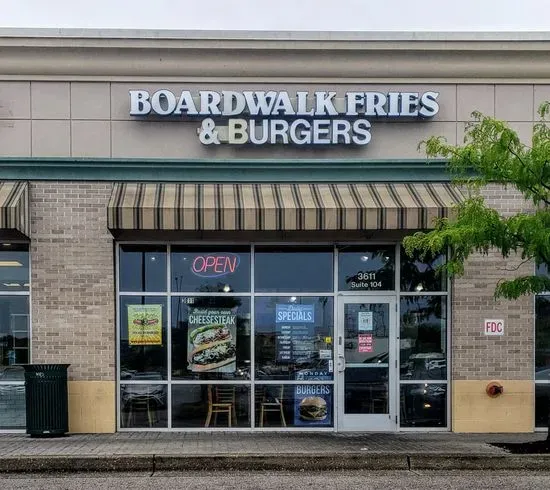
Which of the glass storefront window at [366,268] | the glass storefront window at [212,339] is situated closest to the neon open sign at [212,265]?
the glass storefront window at [212,339]

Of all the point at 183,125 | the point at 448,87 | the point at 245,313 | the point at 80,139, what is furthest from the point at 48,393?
the point at 448,87

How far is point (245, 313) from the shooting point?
422 inches

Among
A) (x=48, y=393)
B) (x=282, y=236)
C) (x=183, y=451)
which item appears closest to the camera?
(x=183, y=451)

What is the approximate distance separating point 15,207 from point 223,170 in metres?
3.17

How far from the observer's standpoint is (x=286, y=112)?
10523mm

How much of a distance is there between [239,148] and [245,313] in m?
2.68

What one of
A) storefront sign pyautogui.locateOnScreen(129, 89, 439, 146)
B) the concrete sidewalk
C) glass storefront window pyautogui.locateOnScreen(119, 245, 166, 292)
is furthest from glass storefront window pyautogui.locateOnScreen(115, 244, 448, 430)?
storefront sign pyautogui.locateOnScreen(129, 89, 439, 146)

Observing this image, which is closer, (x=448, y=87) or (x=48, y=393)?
(x=48, y=393)

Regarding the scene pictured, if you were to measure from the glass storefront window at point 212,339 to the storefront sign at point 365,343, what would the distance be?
1830 mm

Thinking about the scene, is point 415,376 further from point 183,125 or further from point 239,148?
point 183,125

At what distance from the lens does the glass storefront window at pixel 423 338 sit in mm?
10766

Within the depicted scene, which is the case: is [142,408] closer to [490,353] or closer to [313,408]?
[313,408]

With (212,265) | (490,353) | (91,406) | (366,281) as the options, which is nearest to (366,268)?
(366,281)

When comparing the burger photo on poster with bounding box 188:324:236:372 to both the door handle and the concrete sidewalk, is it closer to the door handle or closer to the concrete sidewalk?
→ the concrete sidewalk
